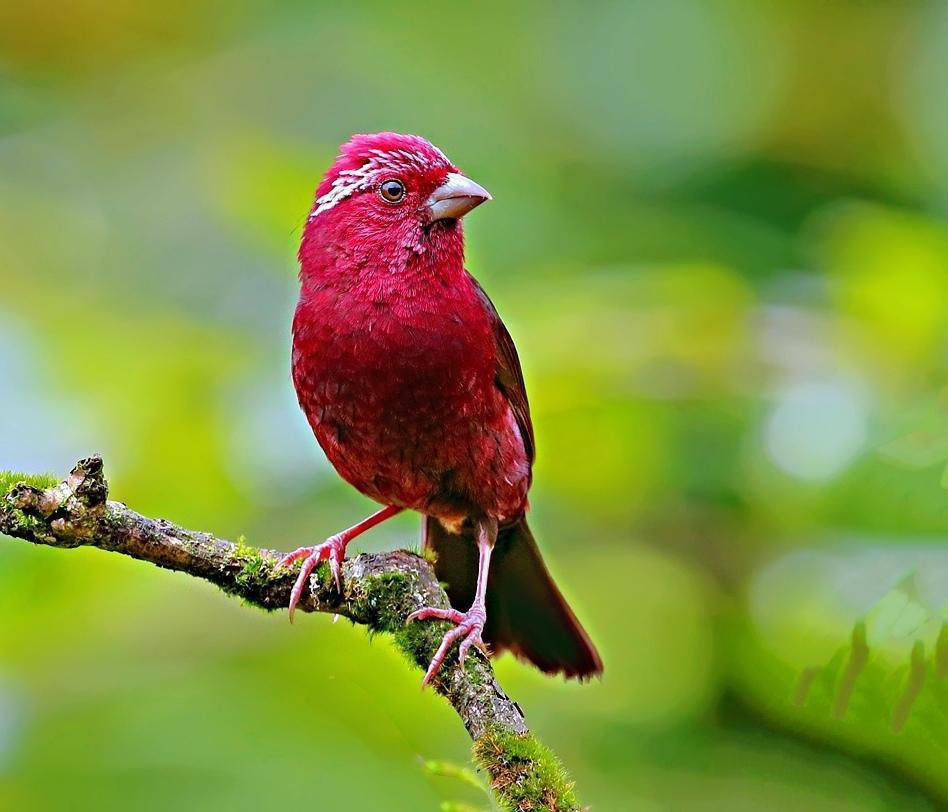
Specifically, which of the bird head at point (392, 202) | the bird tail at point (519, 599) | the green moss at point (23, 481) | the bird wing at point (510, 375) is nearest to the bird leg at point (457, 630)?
the bird tail at point (519, 599)

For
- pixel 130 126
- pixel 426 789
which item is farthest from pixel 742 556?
pixel 130 126

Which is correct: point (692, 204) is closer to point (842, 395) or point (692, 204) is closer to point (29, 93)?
point (842, 395)

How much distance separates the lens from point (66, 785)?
3.62m

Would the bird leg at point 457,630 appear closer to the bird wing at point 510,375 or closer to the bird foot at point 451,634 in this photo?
the bird foot at point 451,634

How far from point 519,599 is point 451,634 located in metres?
1.22

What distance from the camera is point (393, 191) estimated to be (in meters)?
3.99

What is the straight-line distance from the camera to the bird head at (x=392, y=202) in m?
3.91

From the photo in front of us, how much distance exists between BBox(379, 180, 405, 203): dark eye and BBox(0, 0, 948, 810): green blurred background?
0.73 meters

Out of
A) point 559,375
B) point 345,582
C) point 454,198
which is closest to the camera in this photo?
point 345,582

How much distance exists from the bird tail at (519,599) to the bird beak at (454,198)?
44.2 inches

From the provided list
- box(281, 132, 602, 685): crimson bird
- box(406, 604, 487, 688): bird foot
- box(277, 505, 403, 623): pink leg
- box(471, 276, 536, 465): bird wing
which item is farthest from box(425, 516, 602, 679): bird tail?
box(406, 604, 487, 688): bird foot

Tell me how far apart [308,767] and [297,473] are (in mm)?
1028

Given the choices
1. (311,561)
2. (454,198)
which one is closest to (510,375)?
(454,198)

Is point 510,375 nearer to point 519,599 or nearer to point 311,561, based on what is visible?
point 519,599
